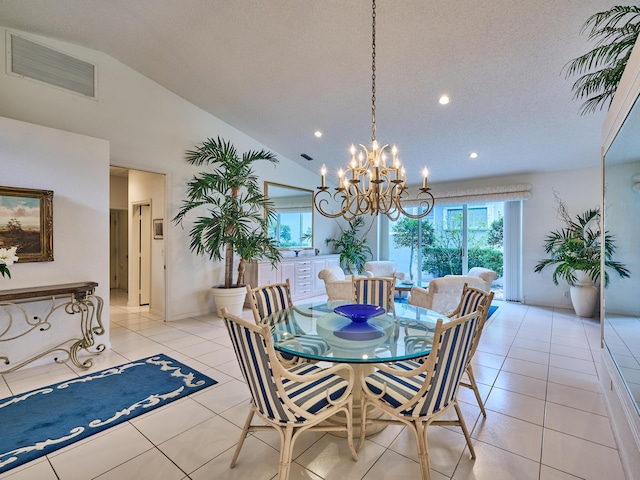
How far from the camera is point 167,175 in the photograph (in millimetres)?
4738

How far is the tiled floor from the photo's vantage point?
67.5 inches

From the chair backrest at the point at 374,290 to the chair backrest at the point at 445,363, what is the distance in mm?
1543

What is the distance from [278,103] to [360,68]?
58.2 inches

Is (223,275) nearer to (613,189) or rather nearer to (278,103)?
(278,103)

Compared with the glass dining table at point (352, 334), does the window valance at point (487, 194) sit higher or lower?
higher

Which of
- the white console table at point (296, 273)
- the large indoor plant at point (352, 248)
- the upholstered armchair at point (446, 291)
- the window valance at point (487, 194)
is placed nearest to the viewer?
the upholstered armchair at point (446, 291)

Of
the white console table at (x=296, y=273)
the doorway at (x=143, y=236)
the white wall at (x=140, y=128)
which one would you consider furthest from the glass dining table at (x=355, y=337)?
the doorway at (x=143, y=236)

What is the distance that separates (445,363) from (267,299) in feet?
5.57

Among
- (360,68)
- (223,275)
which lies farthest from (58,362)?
(360,68)

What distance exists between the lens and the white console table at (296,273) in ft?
18.3

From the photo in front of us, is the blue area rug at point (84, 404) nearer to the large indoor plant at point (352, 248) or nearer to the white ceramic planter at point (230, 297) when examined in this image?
the white ceramic planter at point (230, 297)

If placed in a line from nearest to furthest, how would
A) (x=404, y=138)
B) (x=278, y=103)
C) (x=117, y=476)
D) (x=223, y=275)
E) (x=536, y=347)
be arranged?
(x=117, y=476)
(x=536, y=347)
(x=278, y=103)
(x=404, y=138)
(x=223, y=275)

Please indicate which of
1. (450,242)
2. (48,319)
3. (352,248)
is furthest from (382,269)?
(48,319)

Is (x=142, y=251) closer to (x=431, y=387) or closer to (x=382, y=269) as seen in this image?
(x=382, y=269)
